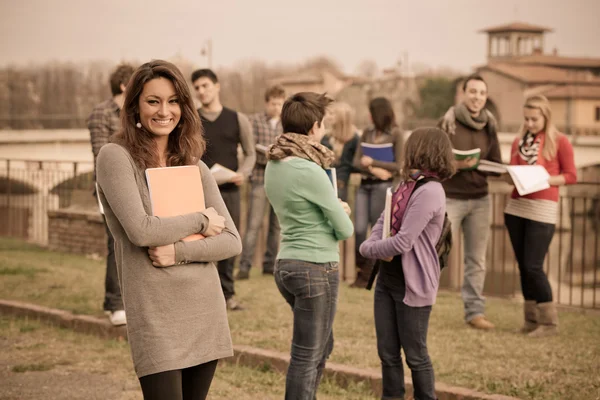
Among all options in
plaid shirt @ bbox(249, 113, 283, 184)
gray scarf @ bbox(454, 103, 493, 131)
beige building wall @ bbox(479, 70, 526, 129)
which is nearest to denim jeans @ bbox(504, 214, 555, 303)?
gray scarf @ bbox(454, 103, 493, 131)

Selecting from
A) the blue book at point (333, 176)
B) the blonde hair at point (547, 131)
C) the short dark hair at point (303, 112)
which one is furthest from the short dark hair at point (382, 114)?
the short dark hair at point (303, 112)

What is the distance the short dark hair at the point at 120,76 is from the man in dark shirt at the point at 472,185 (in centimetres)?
258

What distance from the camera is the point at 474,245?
6914 mm

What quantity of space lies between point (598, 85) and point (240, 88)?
119 feet

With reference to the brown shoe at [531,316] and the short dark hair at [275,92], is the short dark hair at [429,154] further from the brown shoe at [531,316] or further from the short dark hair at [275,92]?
the short dark hair at [275,92]

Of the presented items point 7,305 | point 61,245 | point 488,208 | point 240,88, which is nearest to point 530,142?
point 488,208

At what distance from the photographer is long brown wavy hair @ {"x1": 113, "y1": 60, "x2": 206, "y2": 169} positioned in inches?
115

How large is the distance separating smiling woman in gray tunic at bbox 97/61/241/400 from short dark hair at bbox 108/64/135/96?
11.4ft

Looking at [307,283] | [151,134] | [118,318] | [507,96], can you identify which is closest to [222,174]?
[118,318]

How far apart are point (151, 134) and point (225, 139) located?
4091 millimetres

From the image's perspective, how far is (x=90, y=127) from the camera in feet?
21.3

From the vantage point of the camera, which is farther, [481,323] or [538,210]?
[481,323]

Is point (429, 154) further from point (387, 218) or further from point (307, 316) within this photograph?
point (307, 316)

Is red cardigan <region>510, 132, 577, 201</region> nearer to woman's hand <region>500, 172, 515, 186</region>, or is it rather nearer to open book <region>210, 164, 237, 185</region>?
woman's hand <region>500, 172, 515, 186</region>
